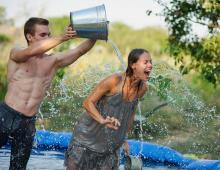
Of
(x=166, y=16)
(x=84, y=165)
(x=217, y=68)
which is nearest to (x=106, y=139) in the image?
(x=84, y=165)

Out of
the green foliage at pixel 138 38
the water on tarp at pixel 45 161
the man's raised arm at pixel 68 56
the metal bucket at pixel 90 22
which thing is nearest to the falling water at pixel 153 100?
the water on tarp at pixel 45 161

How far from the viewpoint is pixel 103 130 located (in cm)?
415

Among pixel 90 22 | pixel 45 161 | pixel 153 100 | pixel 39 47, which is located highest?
pixel 90 22

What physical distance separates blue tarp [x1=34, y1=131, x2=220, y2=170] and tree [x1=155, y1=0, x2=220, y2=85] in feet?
3.83

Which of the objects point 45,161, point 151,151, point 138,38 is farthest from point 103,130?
point 138,38

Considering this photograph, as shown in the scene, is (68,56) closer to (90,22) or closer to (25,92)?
(25,92)

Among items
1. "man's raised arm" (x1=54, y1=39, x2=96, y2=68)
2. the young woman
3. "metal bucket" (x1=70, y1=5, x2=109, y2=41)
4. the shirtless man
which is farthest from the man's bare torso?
"metal bucket" (x1=70, y1=5, x2=109, y2=41)

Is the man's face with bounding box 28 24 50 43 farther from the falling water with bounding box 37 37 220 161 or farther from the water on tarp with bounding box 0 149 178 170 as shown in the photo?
the falling water with bounding box 37 37 220 161

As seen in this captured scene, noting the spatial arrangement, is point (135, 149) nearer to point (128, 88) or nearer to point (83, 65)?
point (128, 88)

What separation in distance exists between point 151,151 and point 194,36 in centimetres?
199

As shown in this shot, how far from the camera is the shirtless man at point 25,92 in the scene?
14.0 feet

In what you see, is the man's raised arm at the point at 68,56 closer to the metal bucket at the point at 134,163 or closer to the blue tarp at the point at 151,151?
the metal bucket at the point at 134,163

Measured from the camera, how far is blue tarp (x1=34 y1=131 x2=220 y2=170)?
238 inches

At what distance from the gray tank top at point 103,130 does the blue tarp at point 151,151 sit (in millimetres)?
1939
